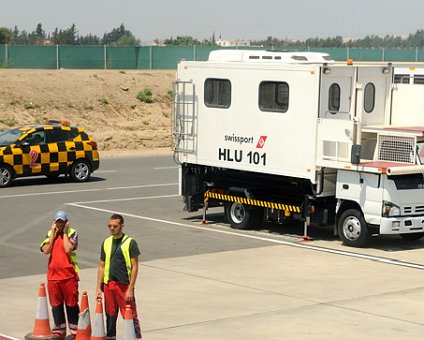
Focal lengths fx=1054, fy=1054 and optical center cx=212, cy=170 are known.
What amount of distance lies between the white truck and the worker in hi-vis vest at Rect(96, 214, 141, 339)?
26.2 feet

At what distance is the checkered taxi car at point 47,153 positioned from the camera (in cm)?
2725

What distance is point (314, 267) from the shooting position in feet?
57.8

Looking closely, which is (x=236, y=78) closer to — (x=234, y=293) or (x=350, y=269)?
(x=350, y=269)

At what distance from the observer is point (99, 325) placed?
37.8 ft

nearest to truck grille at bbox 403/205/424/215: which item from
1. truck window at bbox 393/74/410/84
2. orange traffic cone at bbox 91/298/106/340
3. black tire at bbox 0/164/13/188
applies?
truck window at bbox 393/74/410/84

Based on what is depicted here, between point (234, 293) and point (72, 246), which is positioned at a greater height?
point (72, 246)

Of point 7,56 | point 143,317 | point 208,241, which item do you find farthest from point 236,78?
point 7,56

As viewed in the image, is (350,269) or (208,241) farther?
(208,241)

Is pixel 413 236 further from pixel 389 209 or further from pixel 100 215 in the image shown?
pixel 100 215

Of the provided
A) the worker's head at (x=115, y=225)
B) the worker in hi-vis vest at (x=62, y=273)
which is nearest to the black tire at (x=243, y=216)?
the worker in hi-vis vest at (x=62, y=273)

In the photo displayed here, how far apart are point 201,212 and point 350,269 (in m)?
7.12

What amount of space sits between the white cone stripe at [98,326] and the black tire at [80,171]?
17.1 metres

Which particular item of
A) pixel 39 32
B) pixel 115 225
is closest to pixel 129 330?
pixel 115 225

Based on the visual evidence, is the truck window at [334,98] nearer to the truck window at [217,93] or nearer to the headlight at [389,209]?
the headlight at [389,209]
